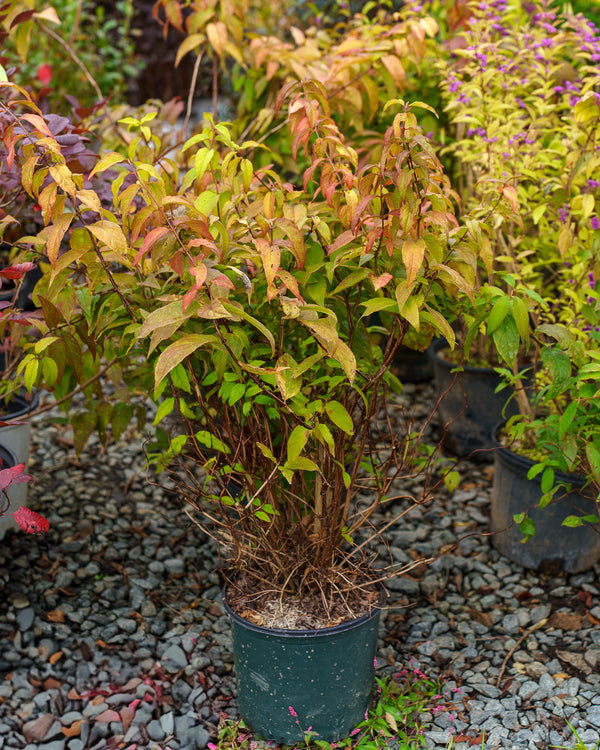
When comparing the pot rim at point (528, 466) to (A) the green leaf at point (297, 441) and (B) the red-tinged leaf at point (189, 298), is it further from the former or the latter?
(B) the red-tinged leaf at point (189, 298)

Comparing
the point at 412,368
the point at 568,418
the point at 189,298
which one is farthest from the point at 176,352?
the point at 412,368

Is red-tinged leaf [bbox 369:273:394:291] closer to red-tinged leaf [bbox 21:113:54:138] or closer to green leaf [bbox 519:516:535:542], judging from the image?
red-tinged leaf [bbox 21:113:54:138]

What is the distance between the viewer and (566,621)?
2043 millimetres

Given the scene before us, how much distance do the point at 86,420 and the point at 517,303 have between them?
4.19ft

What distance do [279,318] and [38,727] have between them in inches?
44.5

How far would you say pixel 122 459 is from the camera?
9.64 ft

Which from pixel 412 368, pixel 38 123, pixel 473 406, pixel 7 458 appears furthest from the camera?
pixel 412 368

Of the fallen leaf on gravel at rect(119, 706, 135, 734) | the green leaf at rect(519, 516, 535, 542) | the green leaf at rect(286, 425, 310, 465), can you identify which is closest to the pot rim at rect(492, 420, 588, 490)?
the green leaf at rect(519, 516, 535, 542)

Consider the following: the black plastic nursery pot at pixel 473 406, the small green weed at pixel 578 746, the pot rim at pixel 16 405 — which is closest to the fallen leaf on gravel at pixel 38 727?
the pot rim at pixel 16 405

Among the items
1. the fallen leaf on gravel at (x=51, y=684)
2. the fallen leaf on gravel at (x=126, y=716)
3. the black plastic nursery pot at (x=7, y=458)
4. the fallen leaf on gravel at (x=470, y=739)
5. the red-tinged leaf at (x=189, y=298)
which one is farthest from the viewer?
the black plastic nursery pot at (x=7, y=458)

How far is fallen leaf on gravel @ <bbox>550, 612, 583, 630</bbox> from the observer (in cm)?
202

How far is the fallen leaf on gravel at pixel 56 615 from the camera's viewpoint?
2.09 meters

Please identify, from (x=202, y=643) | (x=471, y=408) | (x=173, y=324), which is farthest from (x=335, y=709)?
(x=471, y=408)

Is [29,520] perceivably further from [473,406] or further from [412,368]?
[412,368]
